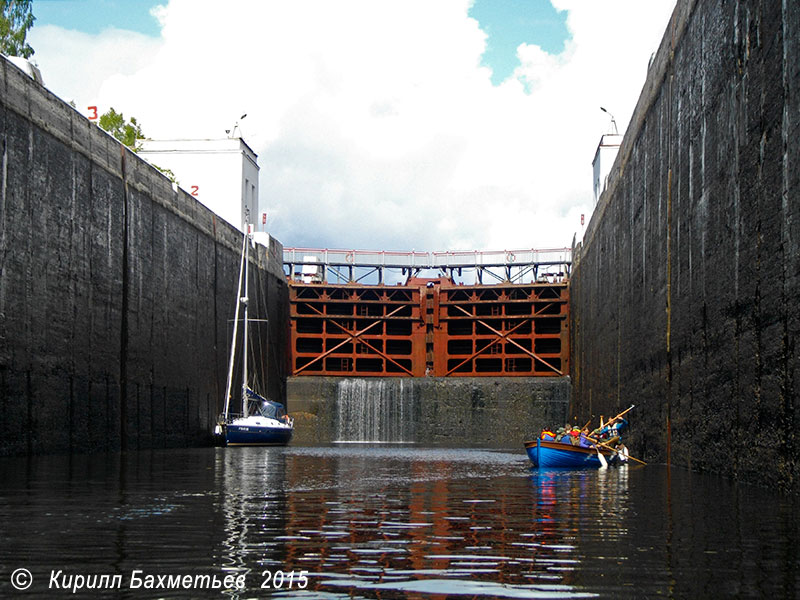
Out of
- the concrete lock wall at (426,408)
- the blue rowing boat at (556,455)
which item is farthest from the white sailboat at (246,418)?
the blue rowing boat at (556,455)

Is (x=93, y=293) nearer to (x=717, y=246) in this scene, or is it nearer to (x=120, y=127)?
(x=717, y=246)

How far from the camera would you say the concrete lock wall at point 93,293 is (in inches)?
858

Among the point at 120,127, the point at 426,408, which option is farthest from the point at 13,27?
the point at 426,408

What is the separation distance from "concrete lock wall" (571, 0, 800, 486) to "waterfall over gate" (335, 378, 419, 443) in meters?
19.8

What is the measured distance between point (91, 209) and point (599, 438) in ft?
48.4

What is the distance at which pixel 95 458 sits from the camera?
23000 mm

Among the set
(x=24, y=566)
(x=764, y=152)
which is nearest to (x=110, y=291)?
(x=764, y=152)

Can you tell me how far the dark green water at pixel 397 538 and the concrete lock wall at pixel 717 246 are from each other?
1171 millimetres

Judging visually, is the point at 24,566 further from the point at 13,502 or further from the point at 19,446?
the point at 19,446

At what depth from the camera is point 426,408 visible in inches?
1825

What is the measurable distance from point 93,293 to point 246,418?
37.2 feet

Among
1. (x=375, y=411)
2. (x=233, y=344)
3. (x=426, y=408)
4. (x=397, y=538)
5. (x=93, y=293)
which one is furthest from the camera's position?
(x=375, y=411)

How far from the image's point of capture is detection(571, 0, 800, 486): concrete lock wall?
488 inches

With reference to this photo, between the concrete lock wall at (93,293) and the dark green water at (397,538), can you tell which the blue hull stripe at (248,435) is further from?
the dark green water at (397,538)
